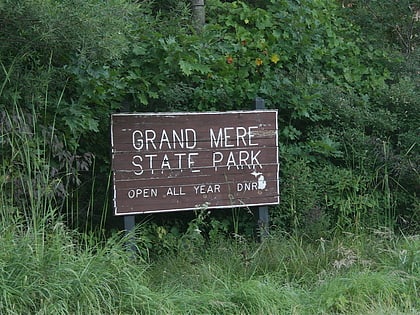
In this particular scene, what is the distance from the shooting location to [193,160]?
675cm

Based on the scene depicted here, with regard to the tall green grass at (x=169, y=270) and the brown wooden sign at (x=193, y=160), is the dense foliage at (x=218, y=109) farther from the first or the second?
the brown wooden sign at (x=193, y=160)

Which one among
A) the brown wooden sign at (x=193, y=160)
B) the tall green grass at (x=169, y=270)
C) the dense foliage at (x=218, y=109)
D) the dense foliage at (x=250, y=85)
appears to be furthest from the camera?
the brown wooden sign at (x=193, y=160)

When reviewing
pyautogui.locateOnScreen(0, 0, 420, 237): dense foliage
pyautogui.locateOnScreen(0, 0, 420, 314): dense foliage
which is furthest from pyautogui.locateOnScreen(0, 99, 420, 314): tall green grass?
pyautogui.locateOnScreen(0, 0, 420, 237): dense foliage

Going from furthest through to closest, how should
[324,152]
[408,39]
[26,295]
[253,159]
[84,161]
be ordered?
1. [408,39]
2. [324,152]
3. [253,159]
4. [84,161]
5. [26,295]

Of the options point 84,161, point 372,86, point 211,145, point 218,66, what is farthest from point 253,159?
point 372,86

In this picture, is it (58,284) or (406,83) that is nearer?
(58,284)

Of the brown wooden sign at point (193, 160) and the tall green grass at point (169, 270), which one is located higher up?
the brown wooden sign at point (193, 160)

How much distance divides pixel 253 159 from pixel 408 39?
368 cm

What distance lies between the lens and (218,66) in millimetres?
7344

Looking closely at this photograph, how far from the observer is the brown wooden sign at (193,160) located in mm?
6461

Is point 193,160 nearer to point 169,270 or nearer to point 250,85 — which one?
point 169,270

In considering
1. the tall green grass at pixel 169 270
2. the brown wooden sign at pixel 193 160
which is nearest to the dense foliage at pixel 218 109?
the tall green grass at pixel 169 270

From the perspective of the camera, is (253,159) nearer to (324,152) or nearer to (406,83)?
(324,152)

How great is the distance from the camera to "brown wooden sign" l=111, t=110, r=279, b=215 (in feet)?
21.2
